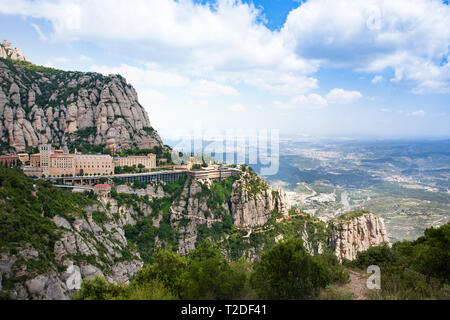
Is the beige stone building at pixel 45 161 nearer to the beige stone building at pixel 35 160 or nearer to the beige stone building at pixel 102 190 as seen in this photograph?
the beige stone building at pixel 35 160

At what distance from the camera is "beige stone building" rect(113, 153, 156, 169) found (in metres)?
61.7

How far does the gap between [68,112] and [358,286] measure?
73124 millimetres

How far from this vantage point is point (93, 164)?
187 ft

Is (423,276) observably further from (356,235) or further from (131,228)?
(131,228)

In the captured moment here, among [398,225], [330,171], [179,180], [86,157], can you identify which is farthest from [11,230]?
Result: [330,171]

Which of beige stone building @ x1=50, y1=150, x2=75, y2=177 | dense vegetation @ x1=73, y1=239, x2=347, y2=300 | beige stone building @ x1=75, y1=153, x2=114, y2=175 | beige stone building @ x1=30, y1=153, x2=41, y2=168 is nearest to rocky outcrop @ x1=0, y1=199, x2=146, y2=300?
dense vegetation @ x1=73, y1=239, x2=347, y2=300

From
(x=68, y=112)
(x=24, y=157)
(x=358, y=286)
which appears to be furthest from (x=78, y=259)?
(x=68, y=112)

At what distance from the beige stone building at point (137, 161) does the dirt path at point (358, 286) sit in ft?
171

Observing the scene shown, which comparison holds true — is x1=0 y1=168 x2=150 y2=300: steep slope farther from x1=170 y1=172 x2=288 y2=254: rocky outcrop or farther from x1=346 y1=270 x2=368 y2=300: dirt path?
x1=346 y1=270 x2=368 y2=300: dirt path

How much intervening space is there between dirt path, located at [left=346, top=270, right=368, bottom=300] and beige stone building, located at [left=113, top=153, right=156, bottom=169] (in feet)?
171

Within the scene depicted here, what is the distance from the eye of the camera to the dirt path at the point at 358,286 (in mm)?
14805
